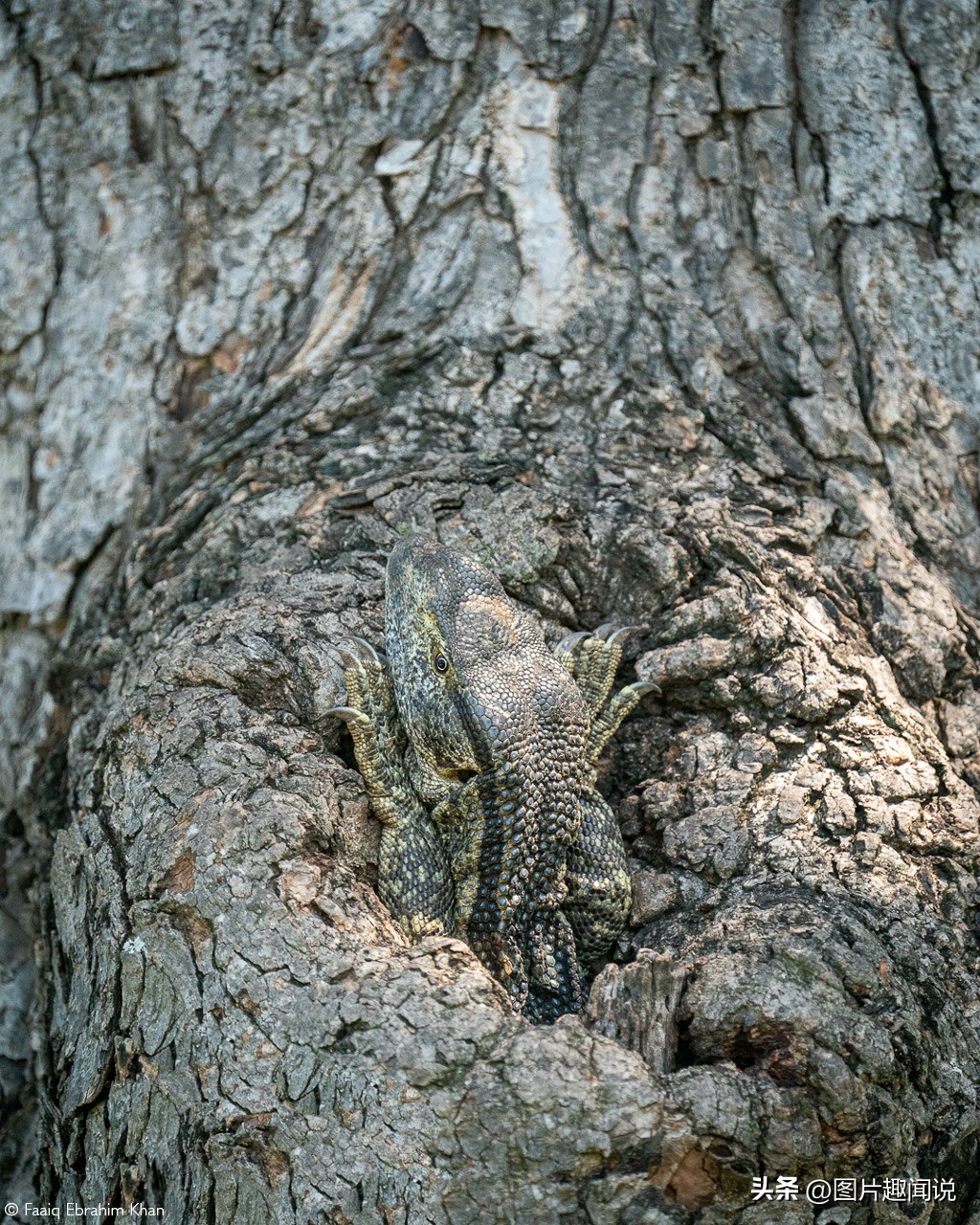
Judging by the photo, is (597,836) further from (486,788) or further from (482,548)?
(482,548)

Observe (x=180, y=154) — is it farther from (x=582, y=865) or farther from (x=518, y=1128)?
(x=518, y=1128)

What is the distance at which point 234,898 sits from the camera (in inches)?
109

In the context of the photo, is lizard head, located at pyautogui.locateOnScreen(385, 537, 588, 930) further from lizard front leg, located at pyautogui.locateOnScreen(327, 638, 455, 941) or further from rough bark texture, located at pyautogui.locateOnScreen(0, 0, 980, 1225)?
rough bark texture, located at pyautogui.locateOnScreen(0, 0, 980, 1225)

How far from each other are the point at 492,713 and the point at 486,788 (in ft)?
0.68

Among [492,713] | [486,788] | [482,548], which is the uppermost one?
[482,548]

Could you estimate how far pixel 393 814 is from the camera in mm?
3150

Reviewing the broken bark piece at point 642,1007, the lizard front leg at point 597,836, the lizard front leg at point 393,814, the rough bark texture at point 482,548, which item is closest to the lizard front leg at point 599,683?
the lizard front leg at point 597,836

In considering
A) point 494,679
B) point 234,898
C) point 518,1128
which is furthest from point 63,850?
point 518,1128

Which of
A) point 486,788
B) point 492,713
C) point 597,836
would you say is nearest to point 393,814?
point 486,788

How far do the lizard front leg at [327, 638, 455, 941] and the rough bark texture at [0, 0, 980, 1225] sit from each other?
0.24ft

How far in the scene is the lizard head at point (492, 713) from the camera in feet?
10.2

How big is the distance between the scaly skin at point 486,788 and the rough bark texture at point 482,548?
11cm

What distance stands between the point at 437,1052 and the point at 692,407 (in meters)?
2.29

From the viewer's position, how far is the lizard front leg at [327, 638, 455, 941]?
122 inches
